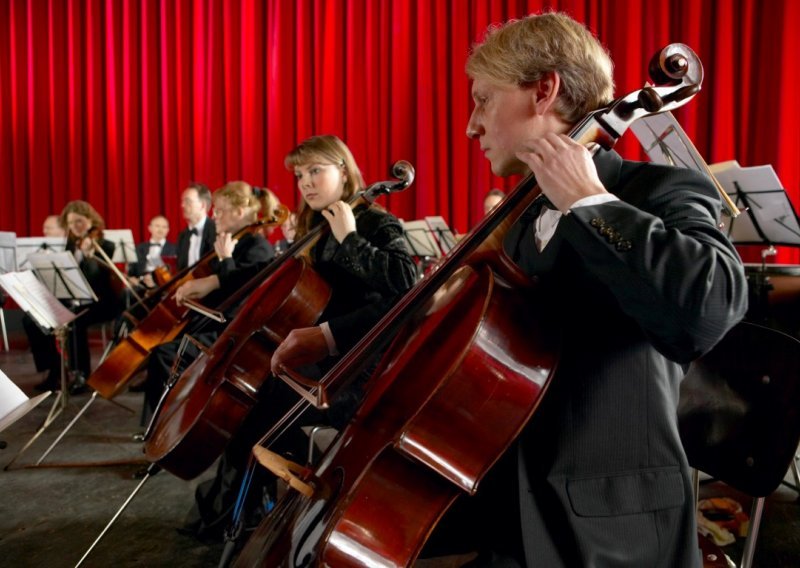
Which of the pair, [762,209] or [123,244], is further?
[123,244]

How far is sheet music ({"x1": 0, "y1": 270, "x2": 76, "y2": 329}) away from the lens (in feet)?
10.4

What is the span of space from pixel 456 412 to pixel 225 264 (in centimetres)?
231

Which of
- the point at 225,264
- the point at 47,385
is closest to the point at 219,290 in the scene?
the point at 225,264

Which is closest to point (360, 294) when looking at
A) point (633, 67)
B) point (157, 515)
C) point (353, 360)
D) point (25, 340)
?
point (353, 360)

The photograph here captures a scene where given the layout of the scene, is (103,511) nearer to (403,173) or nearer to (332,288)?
(332,288)

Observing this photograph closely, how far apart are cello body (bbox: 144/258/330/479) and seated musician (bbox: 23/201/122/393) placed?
9.70ft

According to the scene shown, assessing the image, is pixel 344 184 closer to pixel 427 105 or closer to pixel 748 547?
pixel 748 547

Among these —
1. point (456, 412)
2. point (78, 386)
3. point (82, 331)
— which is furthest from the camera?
point (82, 331)

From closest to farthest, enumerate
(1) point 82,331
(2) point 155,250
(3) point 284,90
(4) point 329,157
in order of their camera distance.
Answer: (4) point 329,157
(1) point 82,331
(2) point 155,250
(3) point 284,90

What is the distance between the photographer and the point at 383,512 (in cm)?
94

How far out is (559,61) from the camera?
111 centimetres

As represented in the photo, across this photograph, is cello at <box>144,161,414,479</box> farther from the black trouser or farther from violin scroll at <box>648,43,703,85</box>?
the black trouser

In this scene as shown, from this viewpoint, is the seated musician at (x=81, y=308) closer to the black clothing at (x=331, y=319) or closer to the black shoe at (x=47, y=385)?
the black shoe at (x=47, y=385)

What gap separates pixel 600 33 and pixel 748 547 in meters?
5.53
